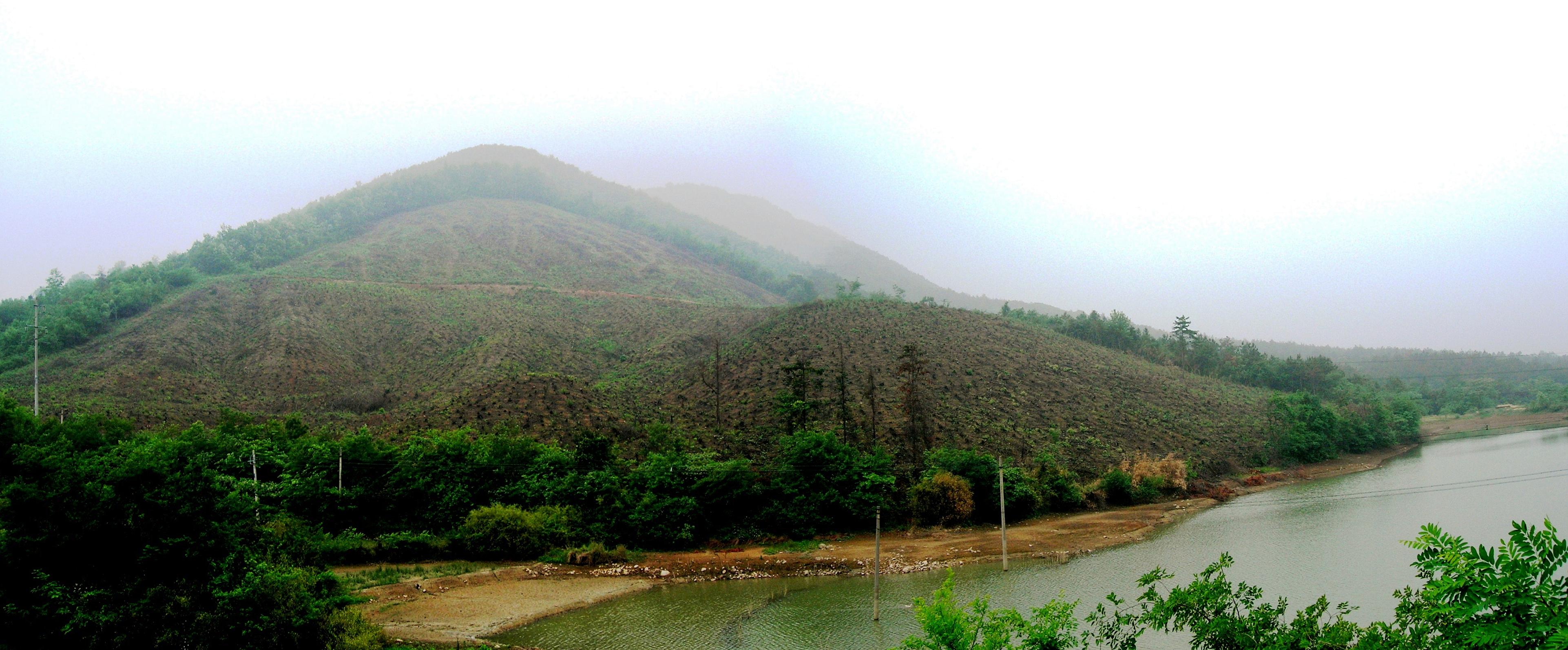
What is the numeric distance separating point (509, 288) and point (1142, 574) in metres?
81.6

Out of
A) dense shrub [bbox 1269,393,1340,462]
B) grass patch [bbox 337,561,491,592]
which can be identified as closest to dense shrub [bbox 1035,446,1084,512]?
dense shrub [bbox 1269,393,1340,462]

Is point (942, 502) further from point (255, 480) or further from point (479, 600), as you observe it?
point (255, 480)

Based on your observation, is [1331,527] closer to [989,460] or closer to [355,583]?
[989,460]

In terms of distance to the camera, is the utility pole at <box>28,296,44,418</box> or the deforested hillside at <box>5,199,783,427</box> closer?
the utility pole at <box>28,296,44,418</box>

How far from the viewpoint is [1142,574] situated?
26938mm

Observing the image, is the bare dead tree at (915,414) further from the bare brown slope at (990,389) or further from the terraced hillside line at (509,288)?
the terraced hillside line at (509,288)

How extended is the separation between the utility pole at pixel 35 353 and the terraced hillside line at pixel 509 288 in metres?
20.1

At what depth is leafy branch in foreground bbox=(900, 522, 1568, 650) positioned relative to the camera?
18.7 ft

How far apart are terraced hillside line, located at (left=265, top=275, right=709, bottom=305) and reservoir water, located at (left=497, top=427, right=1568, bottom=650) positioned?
6748 cm

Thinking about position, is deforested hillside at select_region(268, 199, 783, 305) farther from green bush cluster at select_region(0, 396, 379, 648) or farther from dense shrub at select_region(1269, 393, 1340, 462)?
green bush cluster at select_region(0, 396, 379, 648)

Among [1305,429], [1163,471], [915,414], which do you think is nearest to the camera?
[915,414]

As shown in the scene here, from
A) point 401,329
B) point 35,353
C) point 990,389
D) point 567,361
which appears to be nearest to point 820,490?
point 990,389

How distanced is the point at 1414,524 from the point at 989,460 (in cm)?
1719

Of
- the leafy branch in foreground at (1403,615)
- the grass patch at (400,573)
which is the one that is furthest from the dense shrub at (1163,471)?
the leafy branch in foreground at (1403,615)
